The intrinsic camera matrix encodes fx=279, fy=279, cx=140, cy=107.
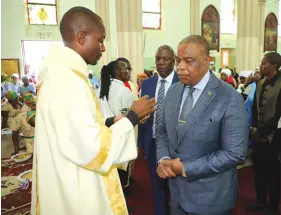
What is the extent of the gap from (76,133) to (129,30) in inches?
276

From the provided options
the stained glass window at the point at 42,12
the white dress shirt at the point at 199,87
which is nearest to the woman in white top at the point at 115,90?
the white dress shirt at the point at 199,87

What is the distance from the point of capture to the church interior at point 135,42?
14.2 ft

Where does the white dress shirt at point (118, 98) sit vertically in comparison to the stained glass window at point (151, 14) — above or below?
below

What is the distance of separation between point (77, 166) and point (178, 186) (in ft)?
2.25

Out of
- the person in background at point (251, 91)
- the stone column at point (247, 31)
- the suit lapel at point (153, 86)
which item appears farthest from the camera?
the stone column at point (247, 31)

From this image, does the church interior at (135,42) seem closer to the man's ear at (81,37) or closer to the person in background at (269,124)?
the man's ear at (81,37)

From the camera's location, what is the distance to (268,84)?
10.2 ft

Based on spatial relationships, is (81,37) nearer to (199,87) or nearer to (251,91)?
(199,87)

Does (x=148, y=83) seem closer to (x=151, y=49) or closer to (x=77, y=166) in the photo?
(x=77, y=166)

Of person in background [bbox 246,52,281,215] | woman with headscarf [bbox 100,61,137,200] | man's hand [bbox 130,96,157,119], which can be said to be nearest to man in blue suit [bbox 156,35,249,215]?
man's hand [bbox 130,96,157,119]

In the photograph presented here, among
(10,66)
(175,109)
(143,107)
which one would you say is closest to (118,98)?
(175,109)

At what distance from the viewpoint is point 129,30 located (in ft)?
26.2

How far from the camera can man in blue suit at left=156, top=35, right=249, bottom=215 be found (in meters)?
1.64

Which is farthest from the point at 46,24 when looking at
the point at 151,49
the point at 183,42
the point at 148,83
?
the point at 183,42
